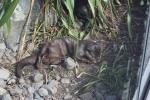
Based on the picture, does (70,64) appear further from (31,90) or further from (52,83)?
(31,90)

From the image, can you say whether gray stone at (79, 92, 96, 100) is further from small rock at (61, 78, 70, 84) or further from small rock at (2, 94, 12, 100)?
small rock at (2, 94, 12, 100)

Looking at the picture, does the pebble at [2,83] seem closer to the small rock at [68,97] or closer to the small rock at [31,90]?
the small rock at [31,90]

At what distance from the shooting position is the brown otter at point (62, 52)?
2732mm

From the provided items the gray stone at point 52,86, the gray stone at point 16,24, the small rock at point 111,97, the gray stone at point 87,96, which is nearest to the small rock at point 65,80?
the gray stone at point 52,86

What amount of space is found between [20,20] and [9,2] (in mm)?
159

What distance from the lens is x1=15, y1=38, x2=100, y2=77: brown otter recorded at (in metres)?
2.73

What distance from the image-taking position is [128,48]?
2.83m

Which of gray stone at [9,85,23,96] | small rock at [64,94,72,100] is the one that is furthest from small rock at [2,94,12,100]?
small rock at [64,94,72,100]

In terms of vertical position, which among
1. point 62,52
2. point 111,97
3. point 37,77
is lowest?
point 111,97

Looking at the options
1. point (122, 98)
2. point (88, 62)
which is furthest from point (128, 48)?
point (122, 98)

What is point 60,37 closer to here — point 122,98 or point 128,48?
point 128,48

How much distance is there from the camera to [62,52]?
278cm

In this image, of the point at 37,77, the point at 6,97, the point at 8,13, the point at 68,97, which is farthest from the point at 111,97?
the point at 8,13

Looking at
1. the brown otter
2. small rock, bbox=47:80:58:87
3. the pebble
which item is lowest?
small rock, bbox=47:80:58:87
